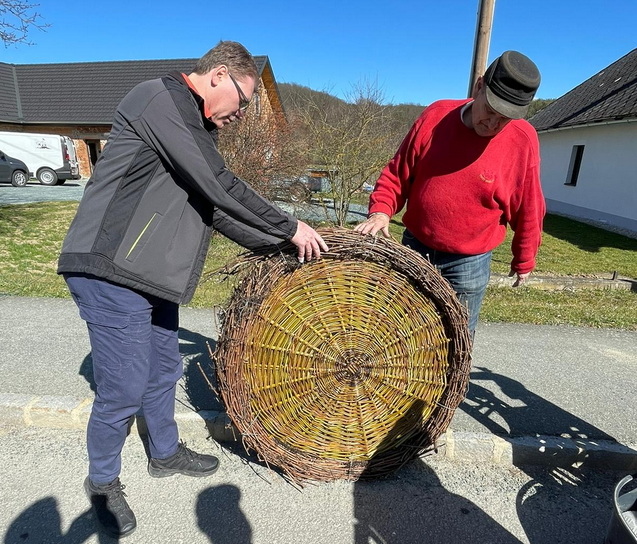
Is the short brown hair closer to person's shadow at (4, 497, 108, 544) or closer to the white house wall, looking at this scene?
person's shadow at (4, 497, 108, 544)

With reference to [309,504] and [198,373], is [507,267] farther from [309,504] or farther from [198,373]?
[309,504]

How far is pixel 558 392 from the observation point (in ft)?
12.2

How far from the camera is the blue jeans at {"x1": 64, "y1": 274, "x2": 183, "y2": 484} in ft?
6.66

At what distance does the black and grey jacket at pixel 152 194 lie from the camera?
1.85 meters

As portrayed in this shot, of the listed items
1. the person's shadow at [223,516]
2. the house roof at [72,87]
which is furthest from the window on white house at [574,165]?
the person's shadow at [223,516]

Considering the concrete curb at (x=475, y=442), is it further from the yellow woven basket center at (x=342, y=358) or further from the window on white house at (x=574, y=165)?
the window on white house at (x=574, y=165)

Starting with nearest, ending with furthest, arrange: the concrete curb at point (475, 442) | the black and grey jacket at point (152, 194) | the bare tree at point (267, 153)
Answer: the black and grey jacket at point (152, 194) → the concrete curb at point (475, 442) → the bare tree at point (267, 153)

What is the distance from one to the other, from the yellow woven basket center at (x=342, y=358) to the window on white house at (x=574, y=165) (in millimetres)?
19275

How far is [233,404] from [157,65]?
1232 inches

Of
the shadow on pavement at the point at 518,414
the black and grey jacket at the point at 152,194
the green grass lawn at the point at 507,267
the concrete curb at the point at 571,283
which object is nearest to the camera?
the black and grey jacket at the point at 152,194

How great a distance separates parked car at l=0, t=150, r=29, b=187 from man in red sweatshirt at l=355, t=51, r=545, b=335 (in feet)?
70.4

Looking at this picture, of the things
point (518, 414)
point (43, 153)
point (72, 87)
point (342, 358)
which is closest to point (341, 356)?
point (342, 358)

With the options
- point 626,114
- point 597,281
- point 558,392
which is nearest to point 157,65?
point 626,114

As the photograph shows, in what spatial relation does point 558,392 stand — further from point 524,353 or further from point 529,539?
point 529,539
